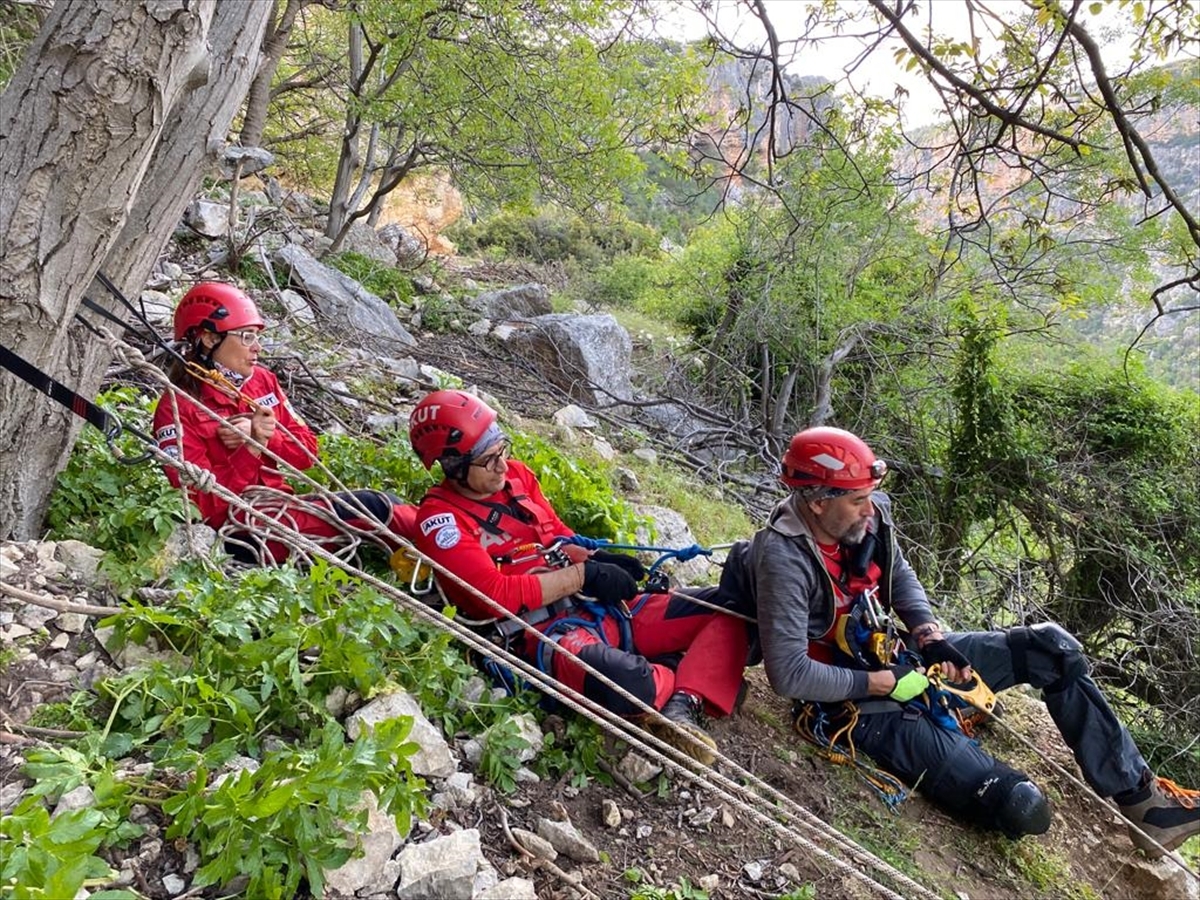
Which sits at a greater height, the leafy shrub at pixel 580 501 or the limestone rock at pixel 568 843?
the leafy shrub at pixel 580 501

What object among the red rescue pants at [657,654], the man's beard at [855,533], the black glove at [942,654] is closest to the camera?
the red rescue pants at [657,654]

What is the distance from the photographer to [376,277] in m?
10.2

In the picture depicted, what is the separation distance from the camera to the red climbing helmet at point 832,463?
3047mm

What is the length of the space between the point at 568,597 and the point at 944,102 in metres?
2.59

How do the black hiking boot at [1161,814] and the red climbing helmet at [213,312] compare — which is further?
the red climbing helmet at [213,312]

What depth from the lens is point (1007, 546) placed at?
809 centimetres

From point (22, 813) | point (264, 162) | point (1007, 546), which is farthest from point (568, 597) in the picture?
point (1007, 546)

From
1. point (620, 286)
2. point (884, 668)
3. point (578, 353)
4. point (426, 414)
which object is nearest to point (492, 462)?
point (426, 414)

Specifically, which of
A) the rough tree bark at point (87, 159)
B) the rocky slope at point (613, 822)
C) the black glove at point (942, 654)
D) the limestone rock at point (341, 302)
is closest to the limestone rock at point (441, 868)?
the rocky slope at point (613, 822)

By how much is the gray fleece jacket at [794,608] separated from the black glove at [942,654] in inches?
19.8

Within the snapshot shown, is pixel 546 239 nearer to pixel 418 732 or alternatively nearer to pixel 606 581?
pixel 606 581

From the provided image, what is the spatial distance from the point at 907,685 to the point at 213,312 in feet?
10.9

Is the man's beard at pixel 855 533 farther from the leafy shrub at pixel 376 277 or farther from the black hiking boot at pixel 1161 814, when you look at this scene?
the leafy shrub at pixel 376 277

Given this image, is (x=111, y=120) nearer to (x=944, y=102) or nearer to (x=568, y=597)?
(x=568, y=597)
